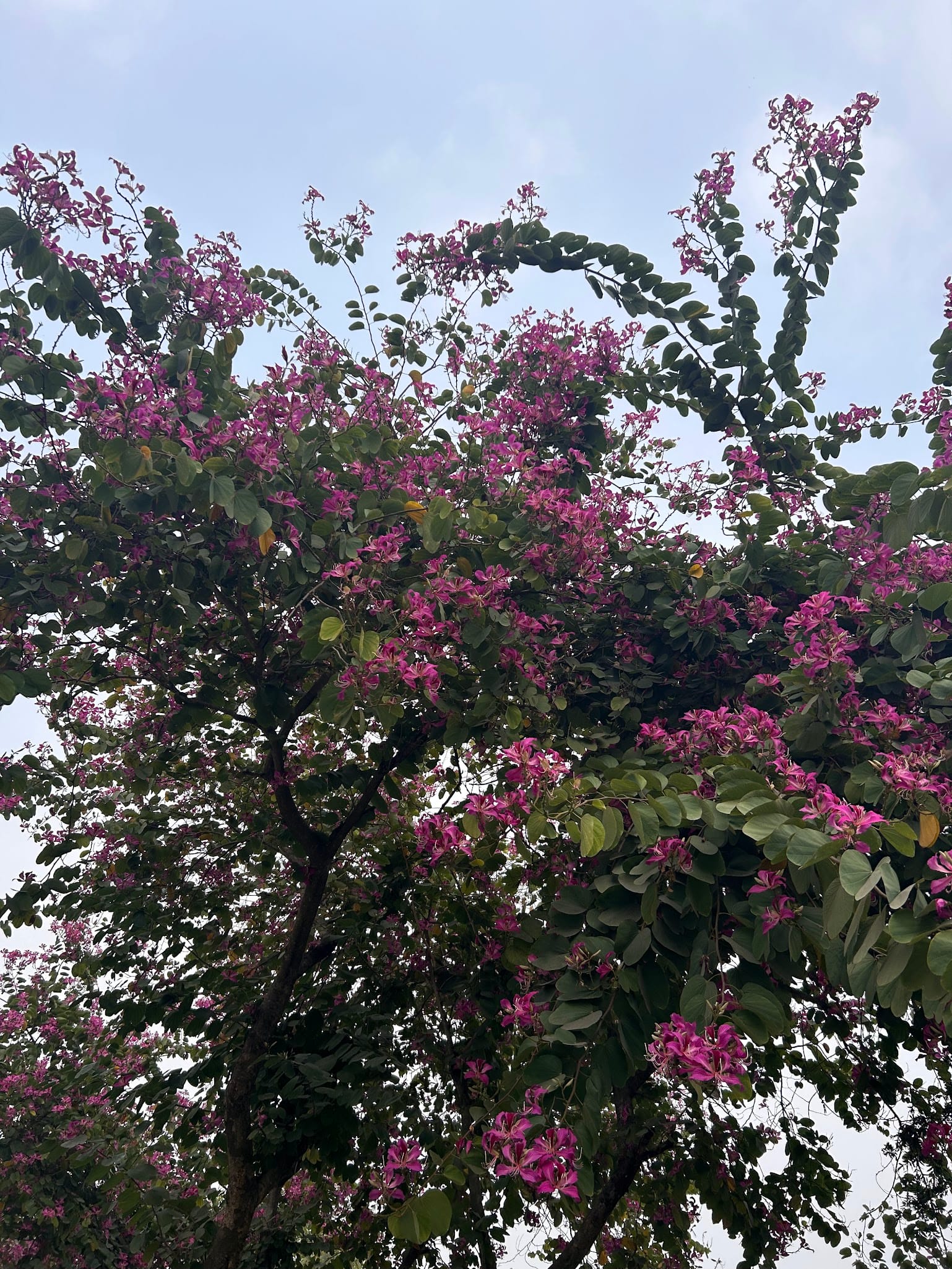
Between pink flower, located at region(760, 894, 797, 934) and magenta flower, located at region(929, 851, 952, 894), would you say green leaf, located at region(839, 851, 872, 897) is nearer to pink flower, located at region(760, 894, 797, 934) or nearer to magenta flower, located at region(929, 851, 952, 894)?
magenta flower, located at region(929, 851, 952, 894)

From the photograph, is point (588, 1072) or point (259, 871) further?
point (259, 871)

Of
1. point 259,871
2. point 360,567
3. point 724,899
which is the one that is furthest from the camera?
point 259,871

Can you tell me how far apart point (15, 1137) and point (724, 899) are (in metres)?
8.13

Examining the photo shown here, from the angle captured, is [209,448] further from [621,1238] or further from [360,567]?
[621,1238]

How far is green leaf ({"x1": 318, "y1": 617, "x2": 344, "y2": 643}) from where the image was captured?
3117mm

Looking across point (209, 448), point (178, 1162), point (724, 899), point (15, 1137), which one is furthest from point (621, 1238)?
point (209, 448)

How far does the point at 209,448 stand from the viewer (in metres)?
4.00

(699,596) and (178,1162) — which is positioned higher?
(699,596)

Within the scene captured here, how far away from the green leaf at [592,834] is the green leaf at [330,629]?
1119 mm

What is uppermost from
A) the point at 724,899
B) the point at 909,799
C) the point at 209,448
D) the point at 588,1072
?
the point at 209,448

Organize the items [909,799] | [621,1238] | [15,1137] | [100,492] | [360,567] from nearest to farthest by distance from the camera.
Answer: [909,799] → [360,567] → [100,492] → [621,1238] → [15,1137]

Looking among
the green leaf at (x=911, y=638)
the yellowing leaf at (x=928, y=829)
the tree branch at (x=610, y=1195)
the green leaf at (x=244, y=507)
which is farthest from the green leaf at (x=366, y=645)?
the tree branch at (x=610, y=1195)

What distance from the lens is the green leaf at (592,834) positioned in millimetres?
2512

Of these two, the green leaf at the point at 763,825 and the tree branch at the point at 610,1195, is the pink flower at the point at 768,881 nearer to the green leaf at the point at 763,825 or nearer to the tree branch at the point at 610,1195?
the green leaf at the point at 763,825
